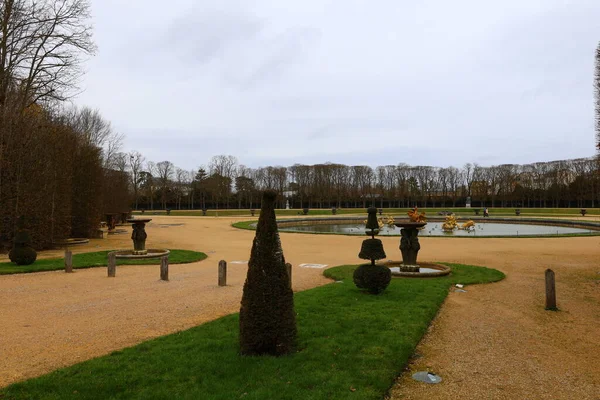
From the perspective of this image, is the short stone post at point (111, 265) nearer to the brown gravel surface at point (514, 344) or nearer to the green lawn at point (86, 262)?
the green lawn at point (86, 262)

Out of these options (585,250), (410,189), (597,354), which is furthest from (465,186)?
(597,354)

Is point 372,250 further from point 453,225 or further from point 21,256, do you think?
point 453,225

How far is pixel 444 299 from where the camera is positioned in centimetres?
949

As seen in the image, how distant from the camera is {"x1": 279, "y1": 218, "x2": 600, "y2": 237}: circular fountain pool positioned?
→ 30.9 m

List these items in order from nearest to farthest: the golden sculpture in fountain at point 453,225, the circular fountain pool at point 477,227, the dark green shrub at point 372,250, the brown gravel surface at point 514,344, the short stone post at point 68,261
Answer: the brown gravel surface at point 514,344 < the dark green shrub at point 372,250 < the short stone post at point 68,261 < the circular fountain pool at point 477,227 < the golden sculpture in fountain at point 453,225

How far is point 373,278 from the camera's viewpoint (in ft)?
30.6

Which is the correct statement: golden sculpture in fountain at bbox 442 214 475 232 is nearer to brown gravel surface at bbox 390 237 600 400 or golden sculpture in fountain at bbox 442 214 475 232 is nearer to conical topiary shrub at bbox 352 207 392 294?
brown gravel surface at bbox 390 237 600 400

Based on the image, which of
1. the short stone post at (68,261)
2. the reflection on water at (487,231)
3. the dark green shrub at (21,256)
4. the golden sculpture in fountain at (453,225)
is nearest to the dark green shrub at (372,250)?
the short stone post at (68,261)

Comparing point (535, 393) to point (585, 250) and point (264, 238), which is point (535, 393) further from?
point (585, 250)

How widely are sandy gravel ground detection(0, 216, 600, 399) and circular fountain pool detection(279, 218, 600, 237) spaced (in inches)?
632

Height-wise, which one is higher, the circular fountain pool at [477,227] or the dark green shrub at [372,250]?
the dark green shrub at [372,250]

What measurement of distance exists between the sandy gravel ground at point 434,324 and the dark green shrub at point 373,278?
1.44m

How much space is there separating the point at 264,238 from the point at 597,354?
5.46 m

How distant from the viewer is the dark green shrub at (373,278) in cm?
934
